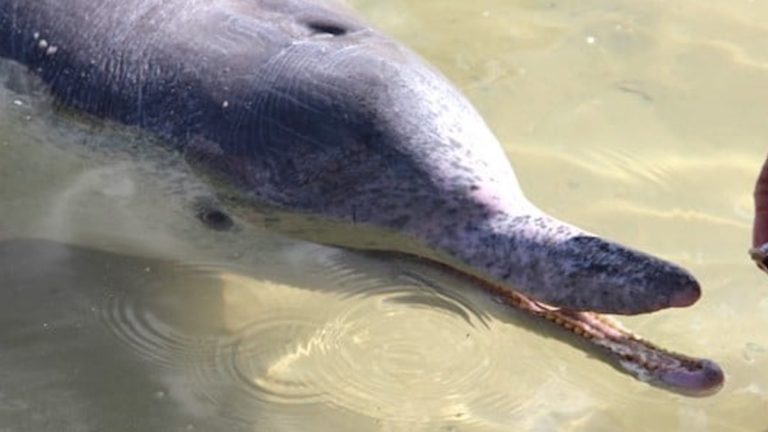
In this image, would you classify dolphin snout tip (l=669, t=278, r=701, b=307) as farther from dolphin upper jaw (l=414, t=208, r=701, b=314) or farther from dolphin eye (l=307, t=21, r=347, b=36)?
dolphin eye (l=307, t=21, r=347, b=36)

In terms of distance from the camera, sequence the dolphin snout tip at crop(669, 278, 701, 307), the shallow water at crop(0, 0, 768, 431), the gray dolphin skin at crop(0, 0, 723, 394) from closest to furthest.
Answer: the dolphin snout tip at crop(669, 278, 701, 307) → the gray dolphin skin at crop(0, 0, 723, 394) → the shallow water at crop(0, 0, 768, 431)

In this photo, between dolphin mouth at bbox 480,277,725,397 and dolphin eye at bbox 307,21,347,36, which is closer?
dolphin mouth at bbox 480,277,725,397

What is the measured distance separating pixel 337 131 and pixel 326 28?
44cm

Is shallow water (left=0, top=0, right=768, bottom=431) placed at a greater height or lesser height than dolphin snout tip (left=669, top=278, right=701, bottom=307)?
lesser

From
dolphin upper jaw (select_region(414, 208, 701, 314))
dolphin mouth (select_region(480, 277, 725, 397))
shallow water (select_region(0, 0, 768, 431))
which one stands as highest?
dolphin upper jaw (select_region(414, 208, 701, 314))

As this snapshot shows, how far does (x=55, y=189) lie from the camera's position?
432 centimetres

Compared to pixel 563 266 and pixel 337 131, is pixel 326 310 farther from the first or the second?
pixel 563 266

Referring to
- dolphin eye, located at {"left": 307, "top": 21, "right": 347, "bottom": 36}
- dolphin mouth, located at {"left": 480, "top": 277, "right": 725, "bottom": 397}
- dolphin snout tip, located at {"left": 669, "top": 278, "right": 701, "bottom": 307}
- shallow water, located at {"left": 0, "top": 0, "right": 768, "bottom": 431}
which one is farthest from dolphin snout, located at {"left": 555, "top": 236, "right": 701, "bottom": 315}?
dolphin eye, located at {"left": 307, "top": 21, "right": 347, "bottom": 36}

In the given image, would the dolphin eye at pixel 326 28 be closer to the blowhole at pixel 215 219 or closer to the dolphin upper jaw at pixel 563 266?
the blowhole at pixel 215 219

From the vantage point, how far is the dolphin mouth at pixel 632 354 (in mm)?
3311

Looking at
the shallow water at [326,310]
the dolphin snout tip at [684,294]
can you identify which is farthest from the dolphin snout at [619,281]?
the shallow water at [326,310]

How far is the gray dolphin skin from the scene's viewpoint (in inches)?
130

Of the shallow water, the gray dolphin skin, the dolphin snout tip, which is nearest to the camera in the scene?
the dolphin snout tip

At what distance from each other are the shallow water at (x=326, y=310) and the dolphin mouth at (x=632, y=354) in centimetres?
5
